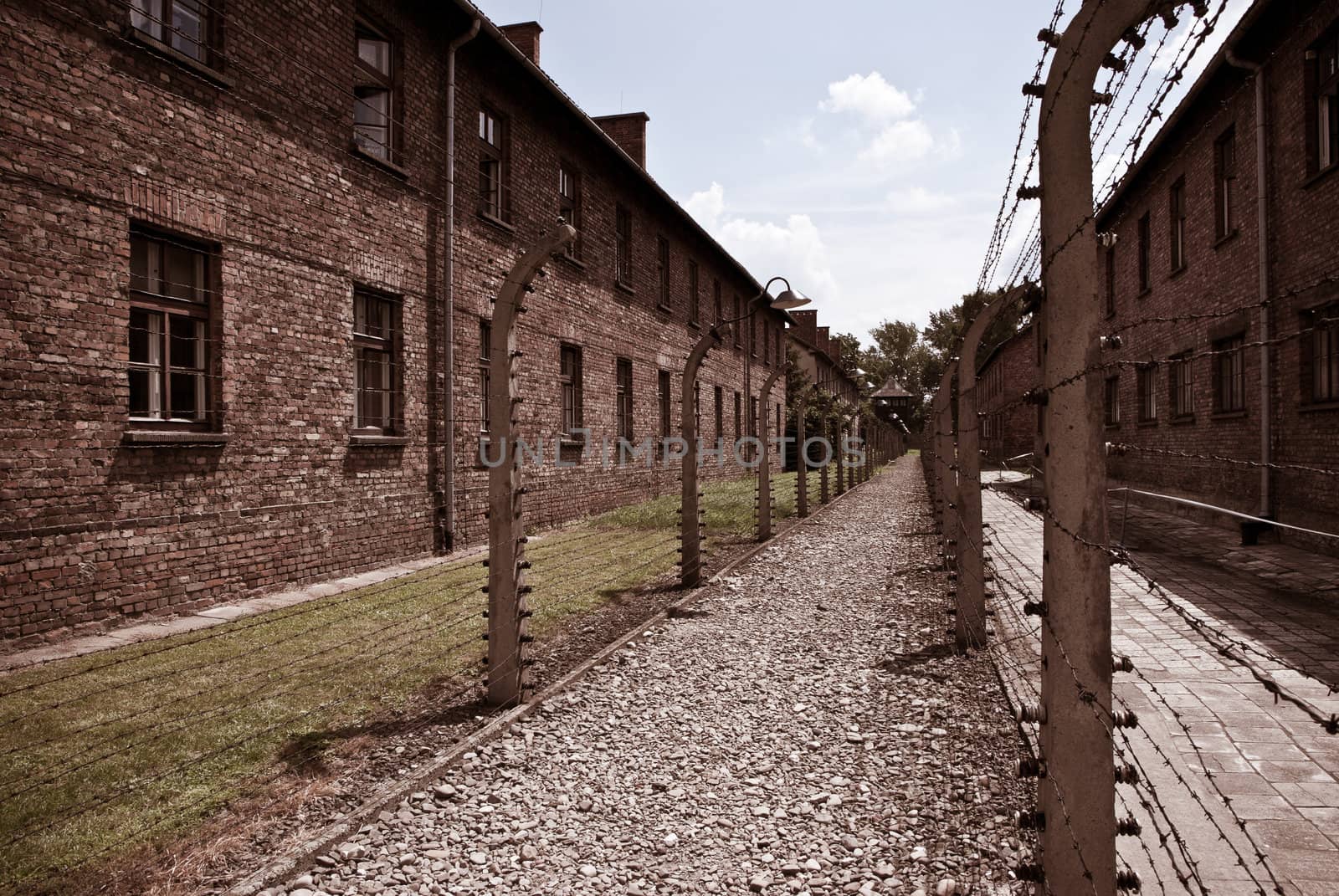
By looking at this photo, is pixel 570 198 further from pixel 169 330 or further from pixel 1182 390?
pixel 1182 390

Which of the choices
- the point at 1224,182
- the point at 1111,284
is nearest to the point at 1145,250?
the point at 1111,284

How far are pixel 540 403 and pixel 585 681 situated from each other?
8.57 m

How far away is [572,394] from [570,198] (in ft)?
11.8

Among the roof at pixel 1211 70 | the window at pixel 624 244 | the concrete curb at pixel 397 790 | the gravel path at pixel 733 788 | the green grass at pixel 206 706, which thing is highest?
the roof at pixel 1211 70

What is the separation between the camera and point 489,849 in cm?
329

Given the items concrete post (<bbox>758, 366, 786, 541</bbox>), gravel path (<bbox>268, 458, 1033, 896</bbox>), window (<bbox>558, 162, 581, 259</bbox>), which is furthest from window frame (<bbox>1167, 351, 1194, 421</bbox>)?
gravel path (<bbox>268, 458, 1033, 896</bbox>)

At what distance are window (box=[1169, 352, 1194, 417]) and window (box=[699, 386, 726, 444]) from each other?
12116mm

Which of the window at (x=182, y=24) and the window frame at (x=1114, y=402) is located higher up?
the window at (x=182, y=24)

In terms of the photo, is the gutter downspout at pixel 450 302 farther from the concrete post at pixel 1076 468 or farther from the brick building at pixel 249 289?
the concrete post at pixel 1076 468

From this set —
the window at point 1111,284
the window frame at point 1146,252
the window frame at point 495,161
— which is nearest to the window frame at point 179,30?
the window frame at point 495,161

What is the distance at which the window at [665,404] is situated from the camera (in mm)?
19969

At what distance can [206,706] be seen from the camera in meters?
4.78

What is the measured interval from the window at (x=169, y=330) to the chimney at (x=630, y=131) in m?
15.0

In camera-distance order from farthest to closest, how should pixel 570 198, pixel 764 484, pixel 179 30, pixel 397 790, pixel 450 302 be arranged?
pixel 570 198 → pixel 764 484 → pixel 450 302 → pixel 179 30 → pixel 397 790
